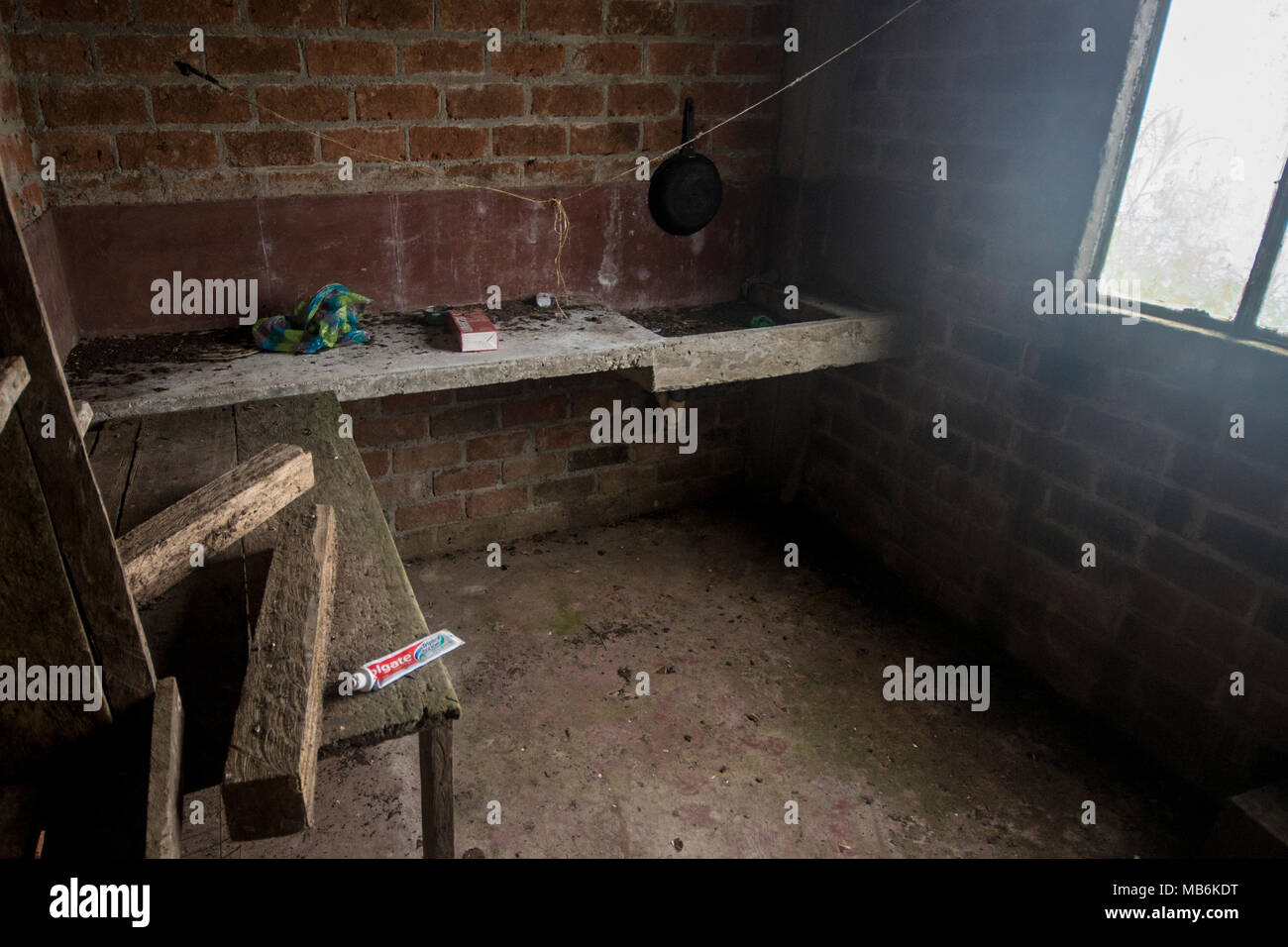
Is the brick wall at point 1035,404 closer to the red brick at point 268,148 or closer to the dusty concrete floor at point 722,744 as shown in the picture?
the dusty concrete floor at point 722,744

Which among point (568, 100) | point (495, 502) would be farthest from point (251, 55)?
point (495, 502)

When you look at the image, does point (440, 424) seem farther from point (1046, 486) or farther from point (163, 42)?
point (1046, 486)

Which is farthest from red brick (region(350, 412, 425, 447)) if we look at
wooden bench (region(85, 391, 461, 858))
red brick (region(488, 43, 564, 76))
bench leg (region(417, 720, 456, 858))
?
bench leg (region(417, 720, 456, 858))

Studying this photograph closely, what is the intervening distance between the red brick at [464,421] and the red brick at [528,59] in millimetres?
1147

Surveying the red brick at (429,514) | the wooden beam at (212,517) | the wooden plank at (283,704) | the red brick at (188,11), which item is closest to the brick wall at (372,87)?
the red brick at (188,11)

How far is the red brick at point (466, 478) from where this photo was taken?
3098 millimetres

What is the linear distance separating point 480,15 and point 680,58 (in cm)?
71

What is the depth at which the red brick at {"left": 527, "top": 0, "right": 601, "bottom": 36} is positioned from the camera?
263 centimetres

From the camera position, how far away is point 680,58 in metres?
2.87

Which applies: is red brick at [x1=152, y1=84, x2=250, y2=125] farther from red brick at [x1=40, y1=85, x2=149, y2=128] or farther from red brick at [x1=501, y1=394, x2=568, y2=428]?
red brick at [x1=501, y1=394, x2=568, y2=428]

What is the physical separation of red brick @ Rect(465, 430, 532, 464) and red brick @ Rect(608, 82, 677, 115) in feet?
4.00

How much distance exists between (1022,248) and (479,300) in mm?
1758

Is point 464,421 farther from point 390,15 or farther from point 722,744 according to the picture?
point 722,744
